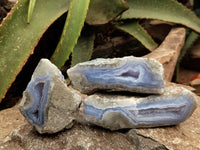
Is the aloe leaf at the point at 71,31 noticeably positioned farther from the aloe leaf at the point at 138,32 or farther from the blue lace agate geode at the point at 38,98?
the aloe leaf at the point at 138,32

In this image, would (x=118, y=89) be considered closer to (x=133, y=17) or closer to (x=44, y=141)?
(x=44, y=141)

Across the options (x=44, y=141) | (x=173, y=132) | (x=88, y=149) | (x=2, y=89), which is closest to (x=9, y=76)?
(x=2, y=89)

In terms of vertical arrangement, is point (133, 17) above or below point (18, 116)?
below

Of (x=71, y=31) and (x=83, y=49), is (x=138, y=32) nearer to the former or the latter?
(x=83, y=49)

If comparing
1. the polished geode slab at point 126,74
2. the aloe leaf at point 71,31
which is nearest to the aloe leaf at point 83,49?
the aloe leaf at point 71,31

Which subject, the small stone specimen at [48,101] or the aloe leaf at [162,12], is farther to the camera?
the aloe leaf at [162,12]
